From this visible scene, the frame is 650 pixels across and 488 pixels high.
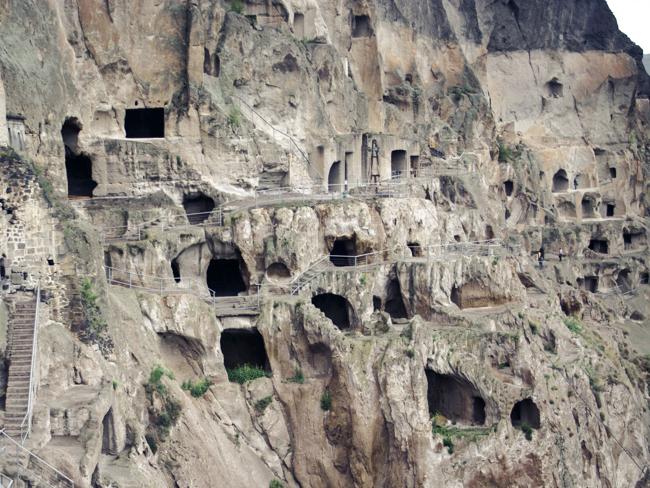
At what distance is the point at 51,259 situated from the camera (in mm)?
27094

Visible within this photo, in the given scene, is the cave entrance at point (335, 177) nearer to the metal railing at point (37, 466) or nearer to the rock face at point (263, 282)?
the rock face at point (263, 282)

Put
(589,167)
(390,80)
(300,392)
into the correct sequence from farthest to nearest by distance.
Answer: (589,167) → (390,80) → (300,392)

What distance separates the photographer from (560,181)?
6309 cm

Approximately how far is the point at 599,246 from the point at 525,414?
92.7 ft

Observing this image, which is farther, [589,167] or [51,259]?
[589,167]

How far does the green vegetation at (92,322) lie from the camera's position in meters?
27.3

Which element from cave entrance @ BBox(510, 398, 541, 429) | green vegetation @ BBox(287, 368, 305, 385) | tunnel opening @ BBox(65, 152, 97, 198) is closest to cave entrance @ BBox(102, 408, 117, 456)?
green vegetation @ BBox(287, 368, 305, 385)

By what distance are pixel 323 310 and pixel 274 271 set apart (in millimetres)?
2798

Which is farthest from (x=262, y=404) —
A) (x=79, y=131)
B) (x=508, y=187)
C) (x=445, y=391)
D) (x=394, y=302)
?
(x=508, y=187)

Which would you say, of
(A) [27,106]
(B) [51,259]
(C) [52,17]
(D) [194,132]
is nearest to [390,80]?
(D) [194,132]

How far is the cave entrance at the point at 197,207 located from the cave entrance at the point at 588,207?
30.9m

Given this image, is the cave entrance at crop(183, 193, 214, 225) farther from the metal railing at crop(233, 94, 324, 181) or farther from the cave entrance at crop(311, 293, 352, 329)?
the cave entrance at crop(311, 293, 352, 329)

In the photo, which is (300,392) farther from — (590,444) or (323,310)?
(590,444)

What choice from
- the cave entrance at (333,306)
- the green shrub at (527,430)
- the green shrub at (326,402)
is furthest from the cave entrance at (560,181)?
the green shrub at (326,402)
